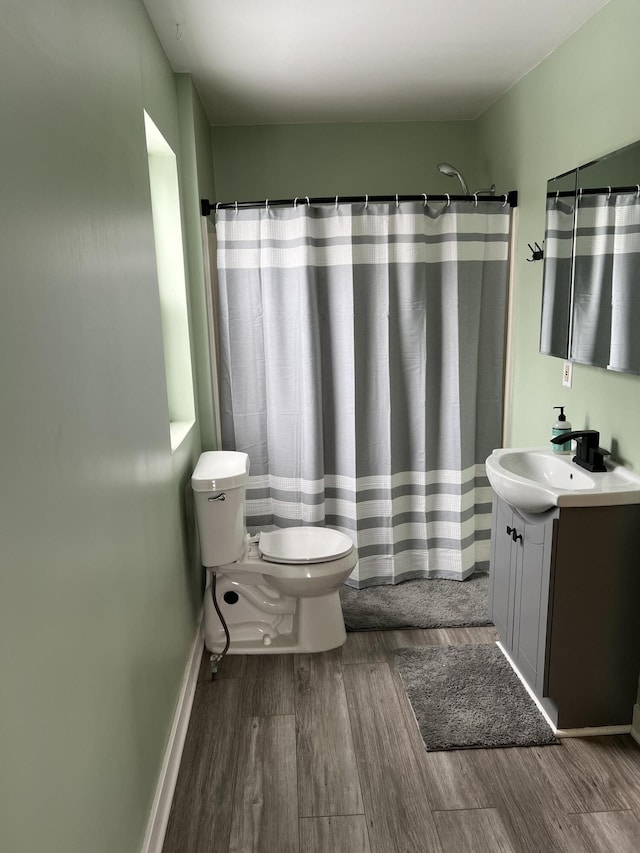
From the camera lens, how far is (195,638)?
110 inches

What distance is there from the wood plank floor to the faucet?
0.95 metres

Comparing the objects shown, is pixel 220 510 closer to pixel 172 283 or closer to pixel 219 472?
pixel 219 472

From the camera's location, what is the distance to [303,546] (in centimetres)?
288

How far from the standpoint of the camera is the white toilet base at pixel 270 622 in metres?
2.83

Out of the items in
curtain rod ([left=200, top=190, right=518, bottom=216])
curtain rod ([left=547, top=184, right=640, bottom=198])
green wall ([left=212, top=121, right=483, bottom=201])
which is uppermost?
green wall ([left=212, top=121, right=483, bottom=201])

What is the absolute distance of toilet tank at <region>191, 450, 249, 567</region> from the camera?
260 centimetres

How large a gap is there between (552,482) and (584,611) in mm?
535

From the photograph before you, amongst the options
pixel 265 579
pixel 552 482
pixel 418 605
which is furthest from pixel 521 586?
pixel 265 579

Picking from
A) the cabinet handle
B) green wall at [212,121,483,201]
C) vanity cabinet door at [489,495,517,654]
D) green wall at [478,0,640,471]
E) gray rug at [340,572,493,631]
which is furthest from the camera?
green wall at [212,121,483,201]

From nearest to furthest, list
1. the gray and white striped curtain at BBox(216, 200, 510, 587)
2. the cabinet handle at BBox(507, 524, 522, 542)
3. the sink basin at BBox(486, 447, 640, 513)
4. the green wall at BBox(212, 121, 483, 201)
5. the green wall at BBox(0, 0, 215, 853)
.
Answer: the green wall at BBox(0, 0, 215, 853), the sink basin at BBox(486, 447, 640, 513), the cabinet handle at BBox(507, 524, 522, 542), the gray and white striped curtain at BBox(216, 200, 510, 587), the green wall at BBox(212, 121, 483, 201)

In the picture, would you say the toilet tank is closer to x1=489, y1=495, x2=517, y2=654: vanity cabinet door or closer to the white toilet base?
the white toilet base

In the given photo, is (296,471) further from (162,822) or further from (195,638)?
(162,822)

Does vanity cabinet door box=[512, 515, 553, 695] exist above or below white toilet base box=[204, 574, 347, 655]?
above

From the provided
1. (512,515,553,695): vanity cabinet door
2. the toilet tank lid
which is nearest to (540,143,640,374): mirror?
(512,515,553,695): vanity cabinet door
